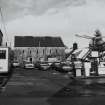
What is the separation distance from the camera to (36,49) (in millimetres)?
86562

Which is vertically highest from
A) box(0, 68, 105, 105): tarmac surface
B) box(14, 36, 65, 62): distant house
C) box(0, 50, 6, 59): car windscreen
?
box(14, 36, 65, 62): distant house

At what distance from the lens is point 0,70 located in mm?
23594

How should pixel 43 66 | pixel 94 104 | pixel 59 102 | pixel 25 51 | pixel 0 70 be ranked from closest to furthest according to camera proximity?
pixel 94 104 < pixel 59 102 < pixel 0 70 < pixel 43 66 < pixel 25 51

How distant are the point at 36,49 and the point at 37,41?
11.9ft

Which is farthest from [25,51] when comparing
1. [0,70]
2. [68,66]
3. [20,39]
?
[0,70]

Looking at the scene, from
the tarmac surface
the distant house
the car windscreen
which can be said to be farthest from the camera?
the distant house

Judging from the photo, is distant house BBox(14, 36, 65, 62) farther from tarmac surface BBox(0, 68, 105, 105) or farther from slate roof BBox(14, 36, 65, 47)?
tarmac surface BBox(0, 68, 105, 105)

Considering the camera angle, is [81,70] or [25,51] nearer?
[81,70]

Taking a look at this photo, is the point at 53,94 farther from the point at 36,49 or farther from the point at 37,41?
the point at 37,41

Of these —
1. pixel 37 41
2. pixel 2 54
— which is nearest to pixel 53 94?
pixel 2 54

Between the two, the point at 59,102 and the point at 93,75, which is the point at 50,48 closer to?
the point at 93,75

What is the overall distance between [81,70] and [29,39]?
66542mm

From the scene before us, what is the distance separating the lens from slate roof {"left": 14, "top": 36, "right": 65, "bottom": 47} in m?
86.3

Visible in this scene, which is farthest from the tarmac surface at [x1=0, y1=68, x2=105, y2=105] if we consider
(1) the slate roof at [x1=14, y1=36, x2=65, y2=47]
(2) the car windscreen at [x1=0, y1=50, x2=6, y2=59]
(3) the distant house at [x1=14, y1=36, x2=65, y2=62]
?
(1) the slate roof at [x1=14, y1=36, x2=65, y2=47]
